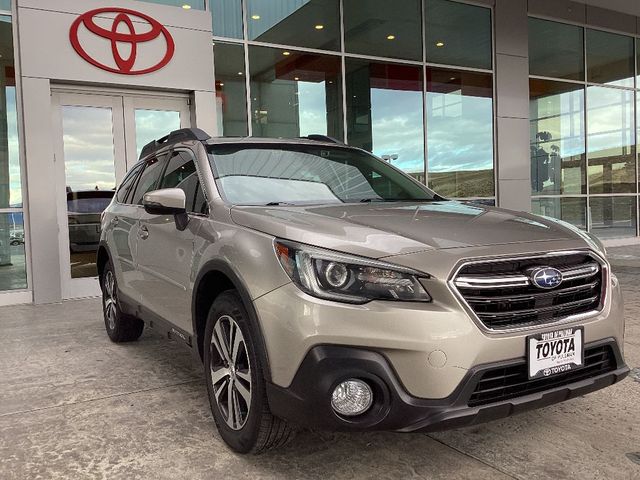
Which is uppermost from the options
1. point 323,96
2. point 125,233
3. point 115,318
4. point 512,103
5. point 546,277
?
point 512,103

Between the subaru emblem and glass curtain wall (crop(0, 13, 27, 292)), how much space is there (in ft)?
24.7

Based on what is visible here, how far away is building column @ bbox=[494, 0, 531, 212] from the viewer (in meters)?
12.6

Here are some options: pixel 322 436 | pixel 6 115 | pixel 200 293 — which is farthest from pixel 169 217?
pixel 6 115

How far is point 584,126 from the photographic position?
14.4 metres

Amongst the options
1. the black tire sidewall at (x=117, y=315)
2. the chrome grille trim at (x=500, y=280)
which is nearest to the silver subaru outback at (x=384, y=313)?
the chrome grille trim at (x=500, y=280)

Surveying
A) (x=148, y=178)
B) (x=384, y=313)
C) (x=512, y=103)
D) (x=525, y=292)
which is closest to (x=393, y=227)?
(x=384, y=313)

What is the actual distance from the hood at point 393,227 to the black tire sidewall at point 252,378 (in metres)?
0.40

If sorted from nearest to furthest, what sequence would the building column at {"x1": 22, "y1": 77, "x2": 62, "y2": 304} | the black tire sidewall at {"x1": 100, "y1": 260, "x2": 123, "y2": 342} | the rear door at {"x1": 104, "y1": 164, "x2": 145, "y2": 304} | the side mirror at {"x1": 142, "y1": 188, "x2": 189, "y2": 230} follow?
the side mirror at {"x1": 142, "y1": 188, "x2": 189, "y2": 230} < the rear door at {"x1": 104, "y1": 164, "x2": 145, "y2": 304} < the black tire sidewall at {"x1": 100, "y1": 260, "x2": 123, "y2": 342} < the building column at {"x1": 22, "y1": 77, "x2": 62, "y2": 304}

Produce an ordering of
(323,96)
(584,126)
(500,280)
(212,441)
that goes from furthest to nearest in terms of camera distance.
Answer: (584,126) < (323,96) < (212,441) < (500,280)

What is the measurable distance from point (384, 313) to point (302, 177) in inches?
60.9

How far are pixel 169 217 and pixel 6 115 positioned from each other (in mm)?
5776

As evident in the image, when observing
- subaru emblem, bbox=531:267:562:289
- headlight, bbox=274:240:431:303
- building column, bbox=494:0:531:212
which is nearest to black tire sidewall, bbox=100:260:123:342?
headlight, bbox=274:240:431:303

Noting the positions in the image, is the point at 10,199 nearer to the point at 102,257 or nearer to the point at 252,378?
the point at 102,257

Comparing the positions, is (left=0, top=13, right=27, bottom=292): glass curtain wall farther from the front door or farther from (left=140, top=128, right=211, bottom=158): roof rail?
(left=140, top=128, right=211, bottom=158): roof rail
